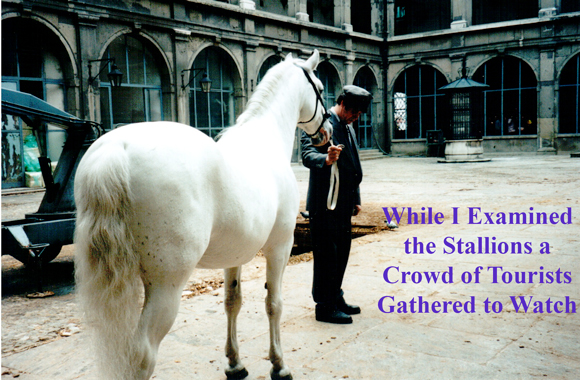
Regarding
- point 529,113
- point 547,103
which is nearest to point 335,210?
point 547,103

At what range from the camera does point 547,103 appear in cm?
2603

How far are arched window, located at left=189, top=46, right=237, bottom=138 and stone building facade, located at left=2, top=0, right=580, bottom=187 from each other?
6 centimetres

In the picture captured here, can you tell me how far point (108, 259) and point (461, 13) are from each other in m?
30.6

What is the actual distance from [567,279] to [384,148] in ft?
88.5

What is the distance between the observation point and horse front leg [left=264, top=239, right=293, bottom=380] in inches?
119

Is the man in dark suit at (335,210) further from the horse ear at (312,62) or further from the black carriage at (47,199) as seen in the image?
the black carriage at (47,199)

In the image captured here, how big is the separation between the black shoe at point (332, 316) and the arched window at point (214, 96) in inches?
663

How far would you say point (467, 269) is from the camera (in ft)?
18.1

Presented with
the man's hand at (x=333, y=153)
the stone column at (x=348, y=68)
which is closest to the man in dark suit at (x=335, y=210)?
the man's hand at (x=333, y=153)

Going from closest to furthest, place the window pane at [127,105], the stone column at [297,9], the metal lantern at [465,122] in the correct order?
the window pane at [127,105], the metal lantern at [465,122], the stone column at [297,9]

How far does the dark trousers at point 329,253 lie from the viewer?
4.12 metres

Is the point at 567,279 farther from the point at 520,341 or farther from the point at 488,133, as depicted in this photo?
the point at 488,133

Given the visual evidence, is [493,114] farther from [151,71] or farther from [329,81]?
[151,71]

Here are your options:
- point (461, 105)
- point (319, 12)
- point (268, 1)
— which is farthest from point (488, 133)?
point (268, 1)
